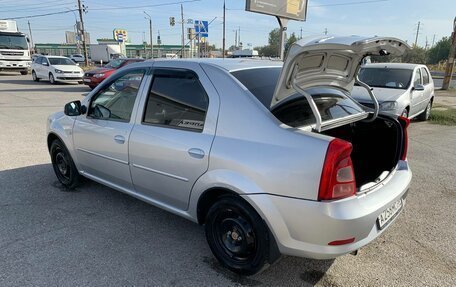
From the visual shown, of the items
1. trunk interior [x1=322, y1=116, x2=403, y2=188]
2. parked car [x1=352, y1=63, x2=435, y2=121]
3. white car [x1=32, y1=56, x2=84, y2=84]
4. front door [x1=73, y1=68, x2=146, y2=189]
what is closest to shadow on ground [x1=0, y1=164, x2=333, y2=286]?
front door [x1=73, y1=68, x2=146, y2=189]

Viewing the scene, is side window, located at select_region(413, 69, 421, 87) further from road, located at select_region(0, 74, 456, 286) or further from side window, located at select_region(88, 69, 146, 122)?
side window, located at select_region(88, 69, 146, 122)

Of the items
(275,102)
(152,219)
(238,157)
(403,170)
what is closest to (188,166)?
(238,157)

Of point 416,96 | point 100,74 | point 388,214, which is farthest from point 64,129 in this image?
point 100,74

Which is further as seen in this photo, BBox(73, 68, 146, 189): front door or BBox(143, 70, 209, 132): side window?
BBox(73, 68, 146, 189): front door

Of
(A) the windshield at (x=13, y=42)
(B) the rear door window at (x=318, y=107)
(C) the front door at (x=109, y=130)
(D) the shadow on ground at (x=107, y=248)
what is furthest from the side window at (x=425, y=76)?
(A) the windshield at (x=13, y=42)

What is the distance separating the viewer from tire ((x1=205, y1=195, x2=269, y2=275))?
2.52m

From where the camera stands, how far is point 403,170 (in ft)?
9.95

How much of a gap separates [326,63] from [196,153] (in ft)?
4.35

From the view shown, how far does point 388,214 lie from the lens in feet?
8.57

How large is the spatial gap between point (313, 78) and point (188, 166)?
1.28 meters

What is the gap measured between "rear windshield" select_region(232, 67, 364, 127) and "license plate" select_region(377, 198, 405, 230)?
850 millimetres

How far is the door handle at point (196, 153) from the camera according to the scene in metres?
2.72

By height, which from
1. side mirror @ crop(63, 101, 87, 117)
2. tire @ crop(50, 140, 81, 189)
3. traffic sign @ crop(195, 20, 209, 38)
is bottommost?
tire @ crop(50, 140, 81, 189)

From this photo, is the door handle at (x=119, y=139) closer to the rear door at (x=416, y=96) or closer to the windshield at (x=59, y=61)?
the rear door at (x=416, y=96)
